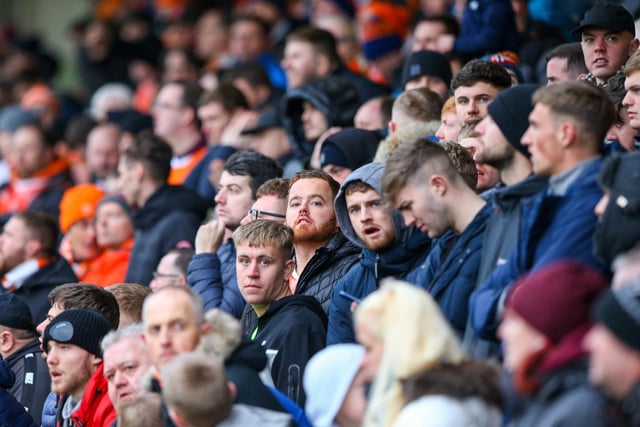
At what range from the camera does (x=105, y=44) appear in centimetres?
1744

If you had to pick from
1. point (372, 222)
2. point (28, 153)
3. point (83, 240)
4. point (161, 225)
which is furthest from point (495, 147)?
point (28, 153)

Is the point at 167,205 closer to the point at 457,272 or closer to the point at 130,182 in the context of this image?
the point at 130,182

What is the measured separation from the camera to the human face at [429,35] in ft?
36.3

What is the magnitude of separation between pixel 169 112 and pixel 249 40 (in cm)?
290

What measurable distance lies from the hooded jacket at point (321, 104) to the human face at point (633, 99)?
3585 millimetres

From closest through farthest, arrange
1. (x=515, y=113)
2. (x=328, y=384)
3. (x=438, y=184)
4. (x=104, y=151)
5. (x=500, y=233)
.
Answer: (x=328, y=384)
(x=500, y=233)
(x=515, y=113)
(x=438, y=184)
(x=104, y=151)

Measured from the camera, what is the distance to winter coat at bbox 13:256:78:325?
32.3 feet

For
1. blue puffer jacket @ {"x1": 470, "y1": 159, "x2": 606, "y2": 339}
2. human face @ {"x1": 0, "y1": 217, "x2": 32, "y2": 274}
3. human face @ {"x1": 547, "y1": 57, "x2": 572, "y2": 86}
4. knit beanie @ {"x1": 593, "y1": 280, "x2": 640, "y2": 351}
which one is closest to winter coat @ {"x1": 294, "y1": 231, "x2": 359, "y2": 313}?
human face @ {"x1": 547, "y1": 57, "x2": 572, "y2": 86}

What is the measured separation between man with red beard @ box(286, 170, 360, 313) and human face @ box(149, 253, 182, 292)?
1.35 meters

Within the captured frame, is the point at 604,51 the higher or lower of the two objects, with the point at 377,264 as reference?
higher

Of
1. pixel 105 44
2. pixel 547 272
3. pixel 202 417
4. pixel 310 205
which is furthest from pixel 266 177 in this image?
pixel 105 44

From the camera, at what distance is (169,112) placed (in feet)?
39.9

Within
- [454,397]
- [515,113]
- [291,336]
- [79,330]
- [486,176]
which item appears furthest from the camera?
[486,176]

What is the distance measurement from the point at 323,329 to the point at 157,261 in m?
3.17
